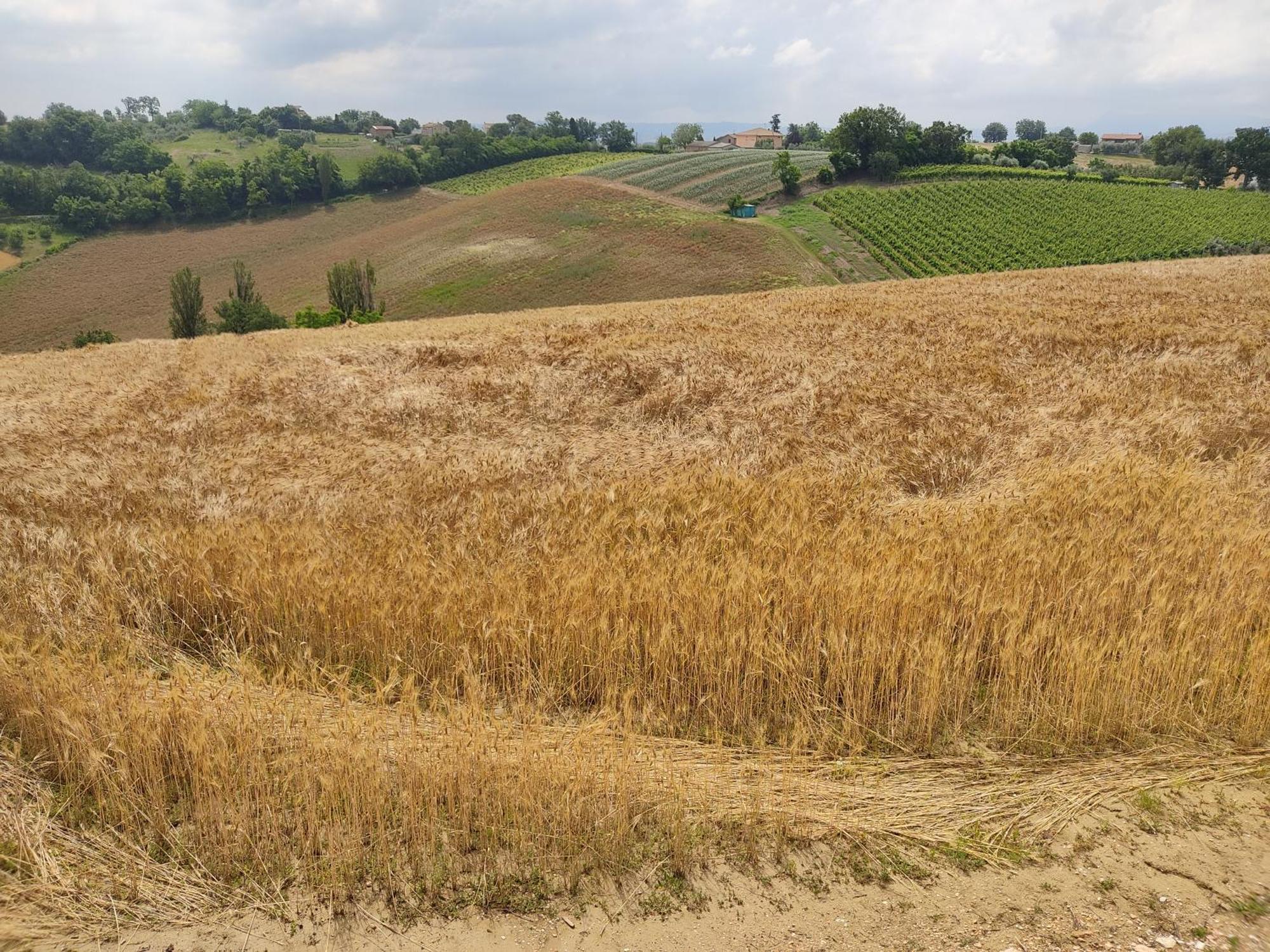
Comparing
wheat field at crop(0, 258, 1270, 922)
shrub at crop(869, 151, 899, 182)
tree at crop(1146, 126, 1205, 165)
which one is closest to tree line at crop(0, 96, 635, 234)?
shrub at crop(869, 151, 899, 182)

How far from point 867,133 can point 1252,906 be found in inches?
4023

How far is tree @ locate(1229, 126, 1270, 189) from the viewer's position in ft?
274

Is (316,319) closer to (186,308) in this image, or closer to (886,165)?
(186,308)

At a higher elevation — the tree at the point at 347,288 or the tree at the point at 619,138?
the tree at the point at 619,138

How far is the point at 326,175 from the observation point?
Result: 347 ft

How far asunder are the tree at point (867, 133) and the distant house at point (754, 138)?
175 feet

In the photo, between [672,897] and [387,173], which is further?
[387,173]

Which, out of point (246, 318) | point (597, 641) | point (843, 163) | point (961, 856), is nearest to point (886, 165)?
point (843, 163)

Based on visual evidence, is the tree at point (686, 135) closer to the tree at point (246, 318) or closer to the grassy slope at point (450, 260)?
the grassy slope at point (450, 260)

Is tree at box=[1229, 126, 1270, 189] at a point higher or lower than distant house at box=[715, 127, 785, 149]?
lower

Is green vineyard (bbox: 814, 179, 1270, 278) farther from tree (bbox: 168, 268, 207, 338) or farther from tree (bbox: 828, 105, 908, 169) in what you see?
tree (bbox: 168, 268, 207, 338)

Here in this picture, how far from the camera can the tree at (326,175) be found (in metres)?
106

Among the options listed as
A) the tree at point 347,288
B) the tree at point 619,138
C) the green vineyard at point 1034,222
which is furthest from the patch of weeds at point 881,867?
the tree at point 619,138

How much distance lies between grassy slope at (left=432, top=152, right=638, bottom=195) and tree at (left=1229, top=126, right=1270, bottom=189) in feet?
271
